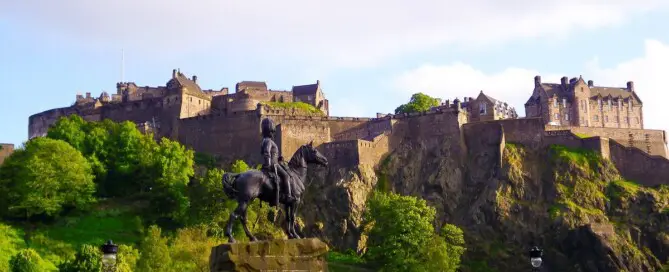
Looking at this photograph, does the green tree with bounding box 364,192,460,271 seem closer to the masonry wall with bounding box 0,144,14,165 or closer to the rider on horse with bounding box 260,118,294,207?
the masonry wall with bounding box 0,144,14,165

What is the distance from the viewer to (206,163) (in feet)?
335

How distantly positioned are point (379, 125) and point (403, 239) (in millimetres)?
26168

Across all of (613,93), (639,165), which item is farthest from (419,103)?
(639,165)

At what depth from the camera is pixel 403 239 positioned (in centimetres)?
8144

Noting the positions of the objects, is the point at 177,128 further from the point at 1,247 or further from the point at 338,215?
the point at 1,247

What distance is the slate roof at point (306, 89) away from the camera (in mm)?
127250

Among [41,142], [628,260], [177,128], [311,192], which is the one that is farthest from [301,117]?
[628,260]

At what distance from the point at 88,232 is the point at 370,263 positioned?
1066 inches

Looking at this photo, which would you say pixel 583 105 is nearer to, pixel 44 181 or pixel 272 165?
pixel 44 181

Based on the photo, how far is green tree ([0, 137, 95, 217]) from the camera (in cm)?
8612

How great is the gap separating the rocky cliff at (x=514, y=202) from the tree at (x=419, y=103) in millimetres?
21056

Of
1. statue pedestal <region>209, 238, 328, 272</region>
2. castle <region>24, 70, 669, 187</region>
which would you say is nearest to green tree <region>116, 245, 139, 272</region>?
castle <region>24, 70, 669, 187</region>

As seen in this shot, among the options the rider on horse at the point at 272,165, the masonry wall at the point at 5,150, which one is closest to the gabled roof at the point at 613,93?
the masonry wall at the point at 5,150

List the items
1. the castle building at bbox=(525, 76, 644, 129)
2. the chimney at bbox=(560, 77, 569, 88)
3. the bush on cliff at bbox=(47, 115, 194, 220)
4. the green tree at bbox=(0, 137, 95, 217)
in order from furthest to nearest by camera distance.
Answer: the chimney at bbox=(560, 77, 569, 88) < the castle building at bbox=(525, 76, 644, 129) < the bush on cliff at bbox=(47, 115, 194, 220) < the green tree at bbox=(0, 137, 95, 217)
